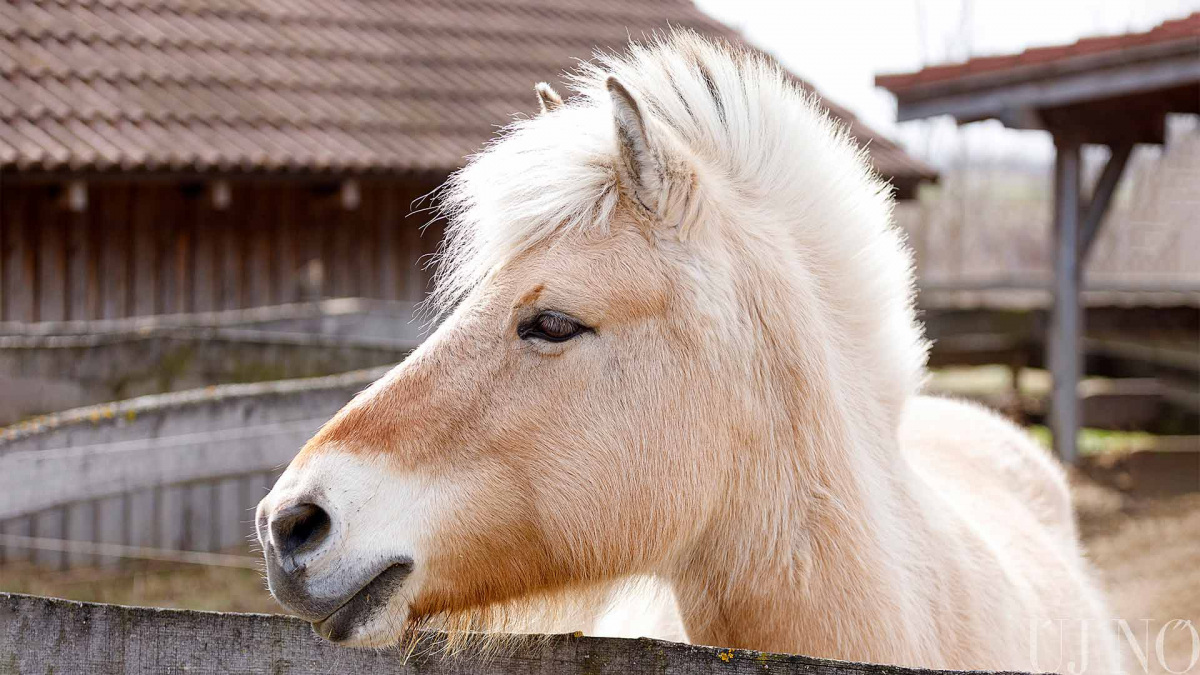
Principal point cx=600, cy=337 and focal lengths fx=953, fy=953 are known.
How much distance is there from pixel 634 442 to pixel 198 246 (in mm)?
6701

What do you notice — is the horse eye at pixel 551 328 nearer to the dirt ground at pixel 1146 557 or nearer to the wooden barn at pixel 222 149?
the dirt ground at pixel 1146 557

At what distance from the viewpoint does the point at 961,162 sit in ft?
101

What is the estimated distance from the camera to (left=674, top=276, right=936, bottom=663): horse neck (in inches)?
76.1

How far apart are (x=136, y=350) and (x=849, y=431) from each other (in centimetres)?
392

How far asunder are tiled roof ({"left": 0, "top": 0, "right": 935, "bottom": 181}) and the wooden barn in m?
0.02

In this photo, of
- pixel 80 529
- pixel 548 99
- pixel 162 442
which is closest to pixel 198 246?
pixel 80 529

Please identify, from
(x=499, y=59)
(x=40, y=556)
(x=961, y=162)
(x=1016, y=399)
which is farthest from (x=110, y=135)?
(x=961, y=162)

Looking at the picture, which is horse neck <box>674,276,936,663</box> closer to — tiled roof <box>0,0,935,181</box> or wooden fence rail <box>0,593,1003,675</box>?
wooden fence rail <box>0,593,1003,675</box>

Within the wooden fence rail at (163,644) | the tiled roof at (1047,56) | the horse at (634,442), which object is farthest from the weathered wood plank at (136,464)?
the tiled roof at (1047,56)

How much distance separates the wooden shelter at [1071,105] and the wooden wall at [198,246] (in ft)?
14.9

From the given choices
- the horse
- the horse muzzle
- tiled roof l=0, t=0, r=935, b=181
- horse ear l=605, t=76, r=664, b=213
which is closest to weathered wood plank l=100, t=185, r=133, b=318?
tiled roof l=0, t=0, r=935, b=181

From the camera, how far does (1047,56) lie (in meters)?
7.46

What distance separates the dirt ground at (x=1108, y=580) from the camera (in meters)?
5.33

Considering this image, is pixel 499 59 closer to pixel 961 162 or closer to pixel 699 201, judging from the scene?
pixel 699 201
